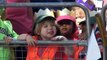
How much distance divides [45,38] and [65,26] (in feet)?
1.84

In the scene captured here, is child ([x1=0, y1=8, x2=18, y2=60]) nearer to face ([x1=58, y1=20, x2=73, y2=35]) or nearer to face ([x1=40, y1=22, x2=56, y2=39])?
face ([x1=40, y1=22, x2=56, y2=39])

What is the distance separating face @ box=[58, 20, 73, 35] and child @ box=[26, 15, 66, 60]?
0.28 meters

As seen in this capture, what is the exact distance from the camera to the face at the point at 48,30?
13.9ft

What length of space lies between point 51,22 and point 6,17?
643 mm

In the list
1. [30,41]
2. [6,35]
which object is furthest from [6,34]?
[30,41]

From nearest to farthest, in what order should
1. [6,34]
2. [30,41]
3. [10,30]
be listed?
[30,41]
[6,34]
[10,30]

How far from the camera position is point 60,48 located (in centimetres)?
400

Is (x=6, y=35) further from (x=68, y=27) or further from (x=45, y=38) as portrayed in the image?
(x=68, y=27)

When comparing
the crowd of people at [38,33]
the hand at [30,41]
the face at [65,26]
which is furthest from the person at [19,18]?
the hand at [30,41]

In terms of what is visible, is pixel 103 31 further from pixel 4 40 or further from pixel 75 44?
pixel 4 40

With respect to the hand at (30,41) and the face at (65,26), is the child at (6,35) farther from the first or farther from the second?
the face at (65,26)

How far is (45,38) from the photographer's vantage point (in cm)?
427

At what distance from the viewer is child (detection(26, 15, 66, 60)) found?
4004 mm

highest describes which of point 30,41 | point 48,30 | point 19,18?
point 19,18
